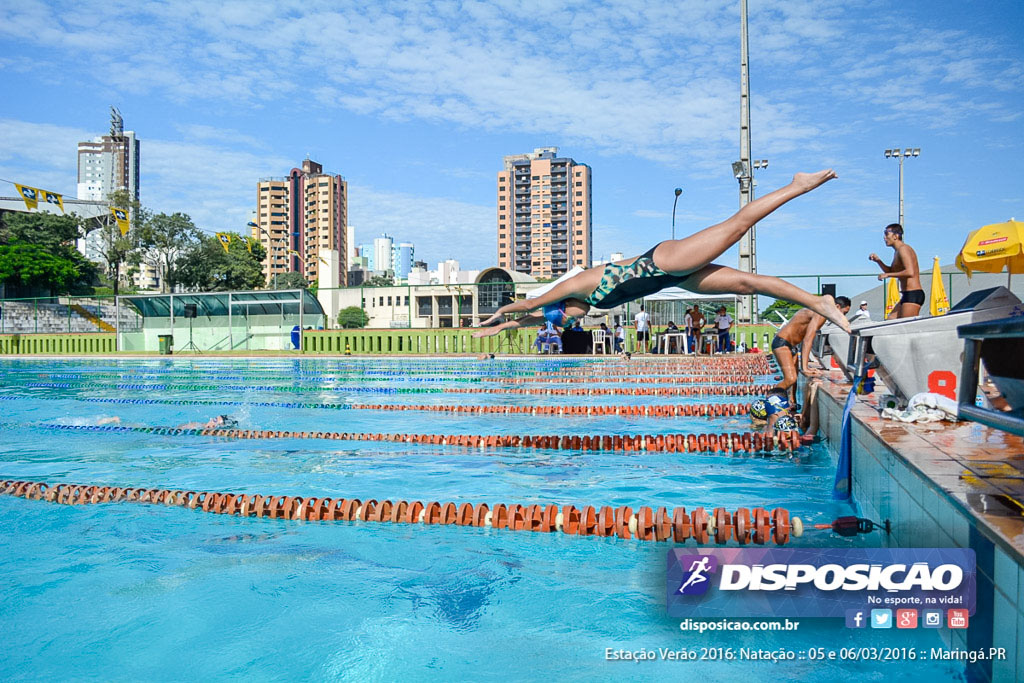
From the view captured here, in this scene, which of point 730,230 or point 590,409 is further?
point 590,409

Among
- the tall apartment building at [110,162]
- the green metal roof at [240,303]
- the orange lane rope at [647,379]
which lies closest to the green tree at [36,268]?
the green metal roof at [240,303]

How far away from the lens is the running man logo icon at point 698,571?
2.52m

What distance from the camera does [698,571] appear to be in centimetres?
254

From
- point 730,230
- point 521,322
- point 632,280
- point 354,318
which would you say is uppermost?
point 354,318

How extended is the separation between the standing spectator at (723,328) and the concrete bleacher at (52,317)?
24226mm

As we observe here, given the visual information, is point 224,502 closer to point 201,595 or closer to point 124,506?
point 124,506

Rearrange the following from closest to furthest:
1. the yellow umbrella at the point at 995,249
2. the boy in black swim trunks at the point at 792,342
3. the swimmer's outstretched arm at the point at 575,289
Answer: the swimmer's outstretched arm at the point at 575,289 → the yellow umbrella at the point at 995,249 → the boy in black swim trunks at the point at 792,342

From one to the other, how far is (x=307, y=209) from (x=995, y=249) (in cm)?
13408

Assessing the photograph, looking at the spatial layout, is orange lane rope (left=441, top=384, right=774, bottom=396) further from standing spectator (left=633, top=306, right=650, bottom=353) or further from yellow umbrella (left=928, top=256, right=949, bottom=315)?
standing spectator (left=633, top=306, right=650, bottom=353)

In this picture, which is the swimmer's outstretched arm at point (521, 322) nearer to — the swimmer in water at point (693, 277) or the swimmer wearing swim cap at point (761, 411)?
the swimmer in water at point (693, 277)

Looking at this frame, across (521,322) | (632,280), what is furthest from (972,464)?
(521,322)

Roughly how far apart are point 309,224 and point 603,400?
128524mm

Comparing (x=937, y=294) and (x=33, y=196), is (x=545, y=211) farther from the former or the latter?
(x=937, y=294)

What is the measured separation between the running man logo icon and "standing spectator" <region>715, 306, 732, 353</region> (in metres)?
16.7
